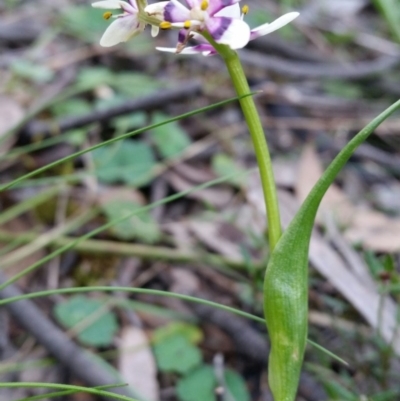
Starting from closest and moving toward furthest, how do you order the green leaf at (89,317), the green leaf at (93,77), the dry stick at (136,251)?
the green leaf at (89,317), the dry stick at (136,251), the green leaf at (93,77)

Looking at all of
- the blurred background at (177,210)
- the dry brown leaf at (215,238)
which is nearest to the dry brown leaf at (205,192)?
the blurred background at (177,210)

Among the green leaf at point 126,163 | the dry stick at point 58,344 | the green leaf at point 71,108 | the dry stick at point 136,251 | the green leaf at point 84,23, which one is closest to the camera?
the dry stick at point 58,344

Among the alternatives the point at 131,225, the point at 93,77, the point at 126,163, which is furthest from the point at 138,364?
the point at 93,77

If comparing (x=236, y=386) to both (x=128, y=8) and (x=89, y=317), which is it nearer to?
(x=89, y=317)

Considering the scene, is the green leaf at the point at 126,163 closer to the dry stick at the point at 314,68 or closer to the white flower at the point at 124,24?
the dry stick at the point at 314,68

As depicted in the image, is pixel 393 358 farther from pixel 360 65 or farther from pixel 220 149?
pixel 360 65

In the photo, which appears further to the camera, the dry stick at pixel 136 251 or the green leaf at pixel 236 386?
the dry stick at pixel 136 251

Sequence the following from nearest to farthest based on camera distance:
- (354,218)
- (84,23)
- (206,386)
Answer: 1. (206,386)
2. (354,218)
3. (84,23)
